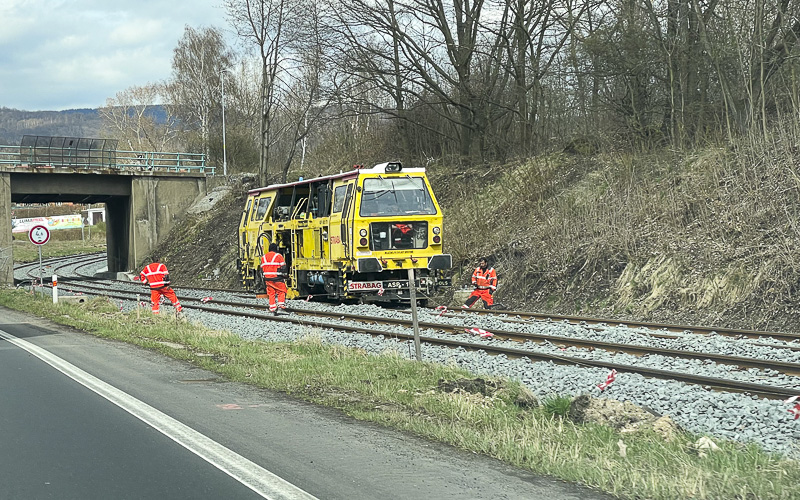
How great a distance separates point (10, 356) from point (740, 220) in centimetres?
1357

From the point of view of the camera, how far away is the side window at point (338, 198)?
69.2 feet

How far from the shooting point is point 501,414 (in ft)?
26.8

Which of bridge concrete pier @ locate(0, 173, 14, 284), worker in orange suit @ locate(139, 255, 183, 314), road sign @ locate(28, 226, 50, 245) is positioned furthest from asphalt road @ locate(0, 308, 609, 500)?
bridge concrete pier @ locate(0, 173, 14, 284)

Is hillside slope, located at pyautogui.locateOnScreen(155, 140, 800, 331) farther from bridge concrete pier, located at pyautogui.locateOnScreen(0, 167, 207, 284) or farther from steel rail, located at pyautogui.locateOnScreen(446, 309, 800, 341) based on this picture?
bridge concrete pier, located at pyautogui.locateOnScreen(0, 167, 207, 284)

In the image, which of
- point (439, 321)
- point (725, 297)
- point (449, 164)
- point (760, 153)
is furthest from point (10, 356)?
point (449, 164)

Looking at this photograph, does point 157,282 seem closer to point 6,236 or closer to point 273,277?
point 273,277

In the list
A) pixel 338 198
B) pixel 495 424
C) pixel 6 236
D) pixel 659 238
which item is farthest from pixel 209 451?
pixel 6 236

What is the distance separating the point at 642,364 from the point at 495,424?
3924 millimetres

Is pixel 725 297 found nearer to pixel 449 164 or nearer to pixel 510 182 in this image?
pixel 510 182

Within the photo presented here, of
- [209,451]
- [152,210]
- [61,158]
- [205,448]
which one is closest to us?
[209,451]

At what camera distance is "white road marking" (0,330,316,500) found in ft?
19.0

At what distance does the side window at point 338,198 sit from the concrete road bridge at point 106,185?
77.3 ft

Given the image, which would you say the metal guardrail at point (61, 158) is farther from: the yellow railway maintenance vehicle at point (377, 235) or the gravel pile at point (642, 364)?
the gravel pile at point (642, 364)

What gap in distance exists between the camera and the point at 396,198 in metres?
20.8
